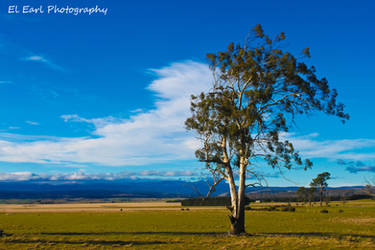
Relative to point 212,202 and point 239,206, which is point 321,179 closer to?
point 212,202

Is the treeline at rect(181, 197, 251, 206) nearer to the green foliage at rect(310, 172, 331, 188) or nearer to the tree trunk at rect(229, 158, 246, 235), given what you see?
the green foliage at rect(310, 172, 331, 188)

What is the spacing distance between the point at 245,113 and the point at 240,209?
9.23 metres

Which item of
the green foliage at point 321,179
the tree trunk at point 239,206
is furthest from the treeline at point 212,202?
the tree trunk at point 239,206

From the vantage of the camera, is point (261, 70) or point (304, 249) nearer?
point (304, 249)

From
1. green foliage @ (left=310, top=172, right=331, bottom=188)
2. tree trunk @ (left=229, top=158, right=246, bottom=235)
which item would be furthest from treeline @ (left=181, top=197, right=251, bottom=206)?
tree trunk @ (left=229, top=158, right=246, bottom=235)

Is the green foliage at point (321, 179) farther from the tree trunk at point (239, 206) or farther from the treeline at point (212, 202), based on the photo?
the tree trunk at point (239, 206)

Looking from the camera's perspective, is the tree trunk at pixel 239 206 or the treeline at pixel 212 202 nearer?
the tree trunk at pixel 239 206

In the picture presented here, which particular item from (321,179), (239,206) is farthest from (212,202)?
(239,206)

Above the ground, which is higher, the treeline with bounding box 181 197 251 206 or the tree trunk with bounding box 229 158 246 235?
the tree trunk with bounding box 229 158 246 235

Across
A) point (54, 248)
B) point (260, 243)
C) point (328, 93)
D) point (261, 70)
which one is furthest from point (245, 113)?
point (54, 248)

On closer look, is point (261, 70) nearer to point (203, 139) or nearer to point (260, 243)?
point (203, 139)

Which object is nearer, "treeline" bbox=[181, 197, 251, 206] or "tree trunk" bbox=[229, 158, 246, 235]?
"tree trunk" bbox=[229, 158, 246, 235]

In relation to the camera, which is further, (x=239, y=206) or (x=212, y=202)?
(x=212, y=202)

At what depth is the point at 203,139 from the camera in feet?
122
